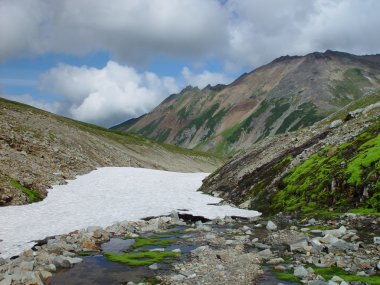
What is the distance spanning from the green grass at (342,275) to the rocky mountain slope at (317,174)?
1214 centimetres

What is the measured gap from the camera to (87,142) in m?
119

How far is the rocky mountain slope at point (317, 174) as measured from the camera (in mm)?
33469

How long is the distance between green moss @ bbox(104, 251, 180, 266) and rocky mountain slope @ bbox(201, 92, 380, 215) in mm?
15796

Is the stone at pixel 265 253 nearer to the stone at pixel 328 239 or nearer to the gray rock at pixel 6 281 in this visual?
the stone at pixel 328 239

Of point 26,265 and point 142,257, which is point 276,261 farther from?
point 26,265

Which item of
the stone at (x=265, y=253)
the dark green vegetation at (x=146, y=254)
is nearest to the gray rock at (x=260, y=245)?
the stone at (x=265, y=253)

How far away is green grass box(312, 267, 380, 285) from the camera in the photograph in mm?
17873

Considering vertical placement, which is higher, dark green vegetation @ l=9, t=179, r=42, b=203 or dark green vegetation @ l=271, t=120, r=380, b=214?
dark green vegetation @ l=271, t=120, r=380, b=214

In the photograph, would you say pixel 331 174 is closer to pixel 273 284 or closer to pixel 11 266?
pixel 273 284

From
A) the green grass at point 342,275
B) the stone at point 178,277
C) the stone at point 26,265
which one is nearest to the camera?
the green grass at point 342,275

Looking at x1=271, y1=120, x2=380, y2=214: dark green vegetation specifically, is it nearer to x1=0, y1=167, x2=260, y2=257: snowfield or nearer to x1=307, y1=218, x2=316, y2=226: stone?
x1=307, y1=218, x2=316, y2=226: stone

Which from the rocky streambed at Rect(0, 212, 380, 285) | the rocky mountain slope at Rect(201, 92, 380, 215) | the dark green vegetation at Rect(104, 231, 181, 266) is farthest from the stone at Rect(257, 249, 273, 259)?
the rocky mountain slope at Rect(201, 92, 380, 215)

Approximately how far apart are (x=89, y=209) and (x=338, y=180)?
2773cm

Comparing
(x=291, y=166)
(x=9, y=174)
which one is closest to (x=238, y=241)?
(x=291, y=166)
